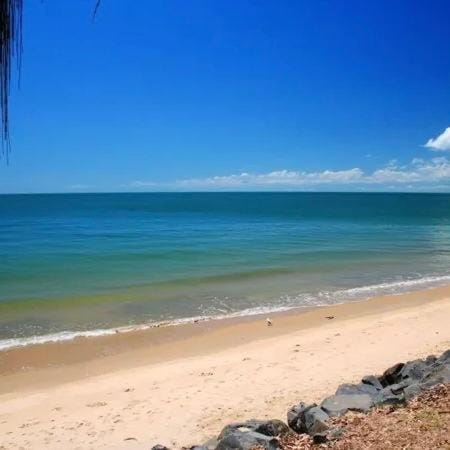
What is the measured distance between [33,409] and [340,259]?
1987 cm

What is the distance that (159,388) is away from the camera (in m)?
8.56

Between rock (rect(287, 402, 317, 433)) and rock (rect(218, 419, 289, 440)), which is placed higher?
rock (rect(218, 419, 289, 440))

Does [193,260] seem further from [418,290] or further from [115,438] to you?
[115,438]

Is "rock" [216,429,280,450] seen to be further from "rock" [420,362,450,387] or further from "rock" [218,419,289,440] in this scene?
"rock" [420,362,450,387]

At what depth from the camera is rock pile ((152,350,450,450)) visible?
16.0ft

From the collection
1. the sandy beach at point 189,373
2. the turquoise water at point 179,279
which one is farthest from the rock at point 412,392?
the turquoise water at point 179,279

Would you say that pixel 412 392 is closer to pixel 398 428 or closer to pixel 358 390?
pixel 398 428

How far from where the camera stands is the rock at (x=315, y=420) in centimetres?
515

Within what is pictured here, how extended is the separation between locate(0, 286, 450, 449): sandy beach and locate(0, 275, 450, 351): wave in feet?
1.59

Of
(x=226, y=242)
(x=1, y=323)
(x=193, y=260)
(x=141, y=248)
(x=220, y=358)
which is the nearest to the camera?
(x=220, y=358)

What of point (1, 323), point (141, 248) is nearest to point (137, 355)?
point (1, 323)

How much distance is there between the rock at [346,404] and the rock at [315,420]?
0.39 feet

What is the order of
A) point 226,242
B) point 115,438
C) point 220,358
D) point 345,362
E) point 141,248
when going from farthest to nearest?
point 226,242, point 141,248, point 220,358, point 345,362, point 115,438

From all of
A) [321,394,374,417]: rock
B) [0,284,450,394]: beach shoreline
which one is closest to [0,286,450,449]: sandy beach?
[0,284,450,394]: beach shoreline
